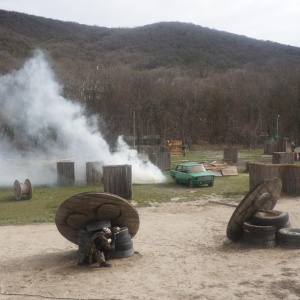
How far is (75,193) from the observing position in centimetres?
2258

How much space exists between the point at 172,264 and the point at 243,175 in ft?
65.3

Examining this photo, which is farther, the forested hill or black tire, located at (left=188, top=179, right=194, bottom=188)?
the forested hill

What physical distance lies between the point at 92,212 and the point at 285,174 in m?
12.8

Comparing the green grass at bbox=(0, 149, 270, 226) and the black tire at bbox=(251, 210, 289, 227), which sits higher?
the black tire at bbox=(251, 210, 289, 227)

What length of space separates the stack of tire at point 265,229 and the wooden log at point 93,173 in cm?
1493

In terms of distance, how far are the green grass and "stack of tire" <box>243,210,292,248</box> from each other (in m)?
7.69

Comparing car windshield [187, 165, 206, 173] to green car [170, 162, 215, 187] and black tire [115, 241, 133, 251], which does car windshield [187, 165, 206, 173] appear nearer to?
green car [170, 162, 215, 187]

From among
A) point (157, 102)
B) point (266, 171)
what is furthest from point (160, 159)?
point (157, 102)

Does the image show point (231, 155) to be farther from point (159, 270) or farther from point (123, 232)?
point (159, 270)

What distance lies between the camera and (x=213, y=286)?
8398mm

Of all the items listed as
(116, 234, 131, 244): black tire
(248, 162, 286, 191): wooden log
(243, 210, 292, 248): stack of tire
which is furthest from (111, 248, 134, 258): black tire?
(248, 162, 286, 191): wooden log

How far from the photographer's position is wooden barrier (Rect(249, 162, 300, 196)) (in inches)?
792

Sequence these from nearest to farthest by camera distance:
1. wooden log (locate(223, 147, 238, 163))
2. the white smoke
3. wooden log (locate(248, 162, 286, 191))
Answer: wooden log (locate(248, 162, 286, 191))
the white smoke
wooden log (locate(223, 147, 238, 163))

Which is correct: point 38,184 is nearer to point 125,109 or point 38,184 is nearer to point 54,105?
point 54,105
